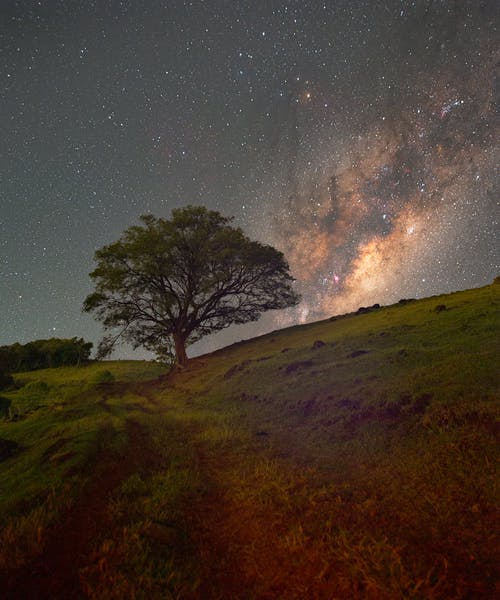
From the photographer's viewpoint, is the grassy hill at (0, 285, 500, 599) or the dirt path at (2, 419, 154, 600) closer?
the dirt path at (2, 419, 154, 600)

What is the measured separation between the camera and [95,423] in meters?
11.2

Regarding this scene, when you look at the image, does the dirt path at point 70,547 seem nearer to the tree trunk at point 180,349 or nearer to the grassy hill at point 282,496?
the grassy hill at point 282,496

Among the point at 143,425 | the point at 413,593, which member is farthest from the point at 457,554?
the point at 143,425

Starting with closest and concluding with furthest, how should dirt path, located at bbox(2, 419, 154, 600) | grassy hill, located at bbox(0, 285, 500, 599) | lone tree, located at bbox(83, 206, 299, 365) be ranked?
dirt path, located at bbox(2, 419, 154, 600) < grassy hill, located at bbox(0, 285, 500, 599) < lone tree, located at bbox(83, 206, 299, 365)

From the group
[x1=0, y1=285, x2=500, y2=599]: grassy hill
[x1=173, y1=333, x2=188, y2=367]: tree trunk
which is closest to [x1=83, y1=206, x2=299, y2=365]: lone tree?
[x1=173, y1=333, x2=188, y2=367]: tree trunk

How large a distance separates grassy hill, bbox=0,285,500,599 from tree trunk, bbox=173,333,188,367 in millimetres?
19503

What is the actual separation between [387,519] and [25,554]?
194 inches

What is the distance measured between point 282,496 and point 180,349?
28651 millimetres

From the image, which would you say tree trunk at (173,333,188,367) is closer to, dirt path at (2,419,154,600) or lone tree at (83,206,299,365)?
lone tree at (83,206,299,365)

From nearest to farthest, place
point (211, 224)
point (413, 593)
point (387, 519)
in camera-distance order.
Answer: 1. point (413, 593)
2. point (387, 519)
3. point (211, 224)

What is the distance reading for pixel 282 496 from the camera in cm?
554

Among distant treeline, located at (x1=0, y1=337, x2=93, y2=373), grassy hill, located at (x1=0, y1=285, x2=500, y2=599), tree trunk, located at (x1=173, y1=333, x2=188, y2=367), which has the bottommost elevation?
grassy hill, located at (x1=0, y1=285, x2=500, y2=599)

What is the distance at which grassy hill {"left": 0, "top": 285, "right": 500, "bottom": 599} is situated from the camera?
3541 mm

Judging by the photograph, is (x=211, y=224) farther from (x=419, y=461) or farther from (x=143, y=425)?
(x=419, y=461)
